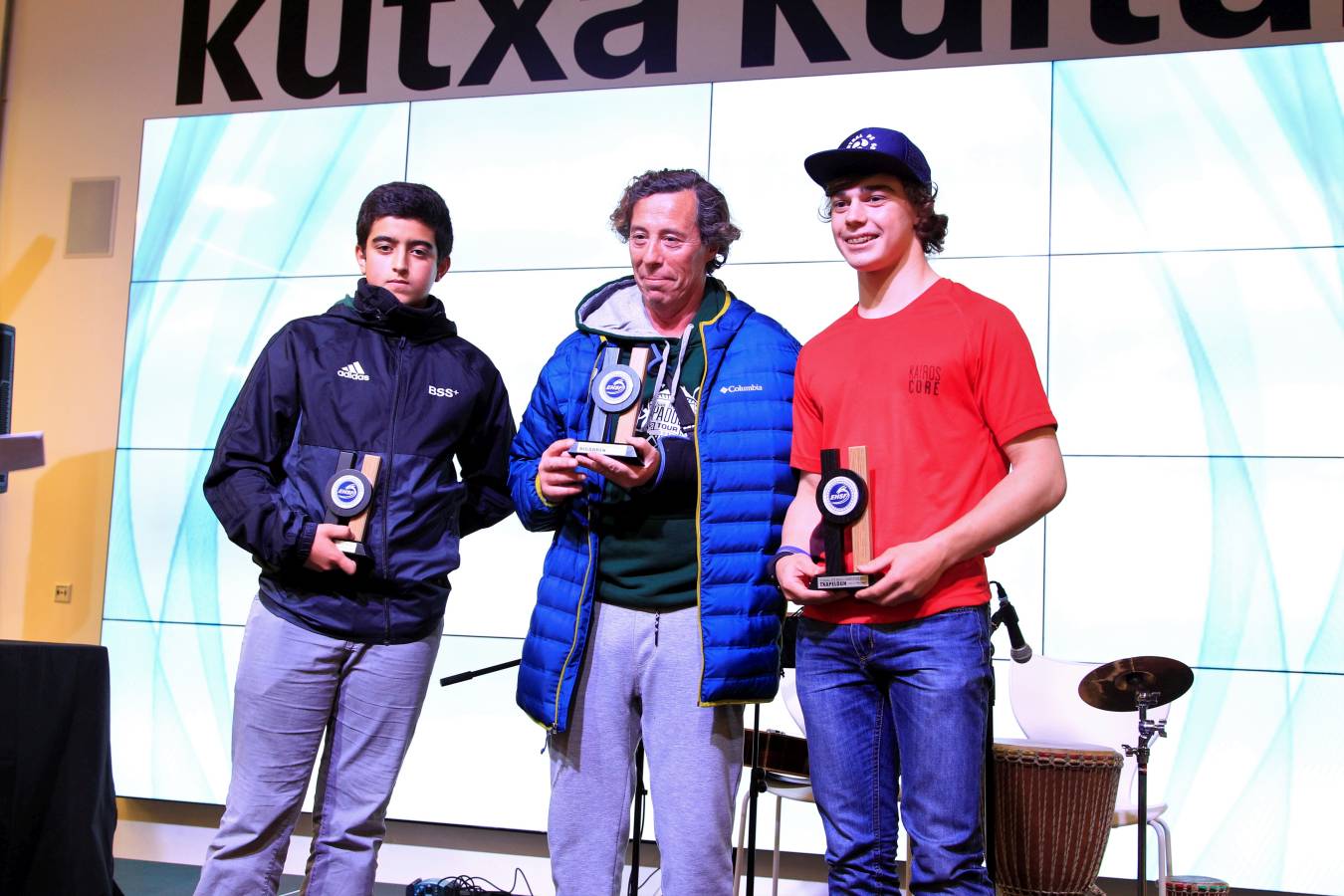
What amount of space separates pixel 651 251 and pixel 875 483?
2.18 feet

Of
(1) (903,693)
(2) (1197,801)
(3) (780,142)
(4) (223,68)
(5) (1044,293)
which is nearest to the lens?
(1) (903,693)

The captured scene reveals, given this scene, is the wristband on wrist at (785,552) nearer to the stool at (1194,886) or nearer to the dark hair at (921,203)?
the dark hair at (921,203)

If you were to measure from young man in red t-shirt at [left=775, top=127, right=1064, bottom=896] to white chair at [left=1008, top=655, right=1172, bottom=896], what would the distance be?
172 centimetres

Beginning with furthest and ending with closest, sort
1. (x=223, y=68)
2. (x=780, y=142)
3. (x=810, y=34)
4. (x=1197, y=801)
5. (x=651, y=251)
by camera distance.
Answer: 1. (x=223, y=68)
2. (x=810, y=34)
3. (x=780, y=142)
4. (x=1197, y=801)
5. (x=651, y=251)

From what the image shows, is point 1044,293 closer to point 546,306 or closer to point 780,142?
point 780,142

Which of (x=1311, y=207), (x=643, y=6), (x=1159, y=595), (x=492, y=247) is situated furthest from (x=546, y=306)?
(x=1311, y=207)

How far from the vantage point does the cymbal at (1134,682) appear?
10.1 feet

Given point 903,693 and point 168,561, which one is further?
point 168,561

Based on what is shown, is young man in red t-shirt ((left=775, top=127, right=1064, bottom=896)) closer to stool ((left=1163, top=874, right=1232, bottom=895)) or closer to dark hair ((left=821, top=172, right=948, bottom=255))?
dark hair ((left=821, top=172, right=948, bottom=255))

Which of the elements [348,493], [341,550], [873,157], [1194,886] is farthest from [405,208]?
[1194,886]

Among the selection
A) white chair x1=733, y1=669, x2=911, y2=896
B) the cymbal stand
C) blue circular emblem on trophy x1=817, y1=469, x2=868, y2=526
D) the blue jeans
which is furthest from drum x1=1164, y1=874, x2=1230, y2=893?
blue circular emblem on trophy x1=817, y1=469, x2=868, y2=526

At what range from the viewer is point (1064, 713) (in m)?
3.68

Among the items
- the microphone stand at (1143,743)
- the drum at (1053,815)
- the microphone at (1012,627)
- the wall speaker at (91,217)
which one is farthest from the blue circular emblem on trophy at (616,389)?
the wall speaker at (91,217)

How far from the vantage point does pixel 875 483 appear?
6.92 feet
